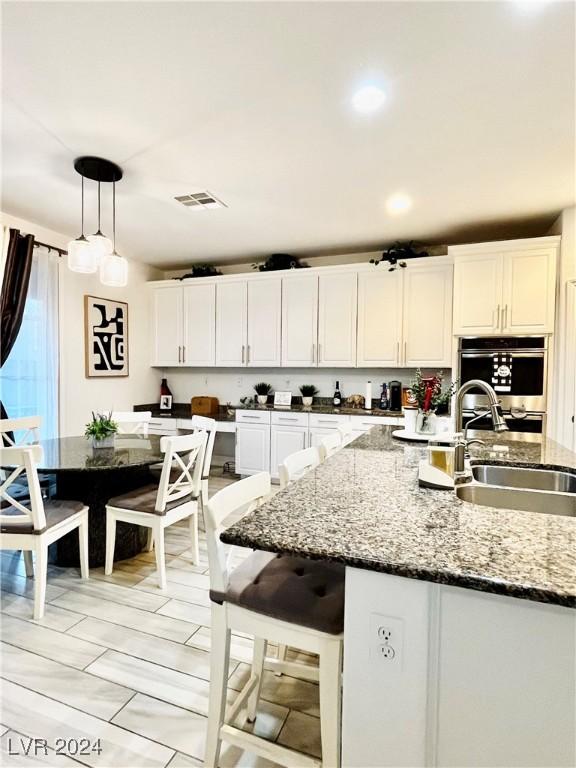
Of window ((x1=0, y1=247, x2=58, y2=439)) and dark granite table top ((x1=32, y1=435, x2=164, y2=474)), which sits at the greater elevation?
window ((x1=0, y1=247, x2=58, y2=439))

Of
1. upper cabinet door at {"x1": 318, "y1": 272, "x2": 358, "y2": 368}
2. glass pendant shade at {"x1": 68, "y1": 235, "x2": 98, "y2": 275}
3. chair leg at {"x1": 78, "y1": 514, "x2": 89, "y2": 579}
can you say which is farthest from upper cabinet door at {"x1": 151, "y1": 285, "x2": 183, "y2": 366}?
chair leg at {"x1": 78, "y1": 514, "x2": 89, "y2": 579}

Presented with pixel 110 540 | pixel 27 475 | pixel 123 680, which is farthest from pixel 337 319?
pixel 123 680

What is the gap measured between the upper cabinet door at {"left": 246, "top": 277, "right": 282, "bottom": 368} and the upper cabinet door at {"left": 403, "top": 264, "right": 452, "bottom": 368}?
150cm

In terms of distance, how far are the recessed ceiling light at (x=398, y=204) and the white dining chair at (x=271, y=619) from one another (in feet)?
9.04

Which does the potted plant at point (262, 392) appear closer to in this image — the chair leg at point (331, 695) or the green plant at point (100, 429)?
the green plant at point (100, 429)

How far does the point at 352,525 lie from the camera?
1067 mm

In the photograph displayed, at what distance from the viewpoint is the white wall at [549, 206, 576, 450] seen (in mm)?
3336

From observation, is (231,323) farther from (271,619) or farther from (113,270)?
(271,619)

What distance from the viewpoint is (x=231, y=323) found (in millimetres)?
5055

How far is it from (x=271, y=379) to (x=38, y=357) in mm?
2627

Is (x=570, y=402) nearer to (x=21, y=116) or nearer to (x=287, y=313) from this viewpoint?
(x=287, y=313)

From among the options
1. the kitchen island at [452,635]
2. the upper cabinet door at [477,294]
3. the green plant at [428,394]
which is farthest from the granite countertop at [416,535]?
the upper cabinet door at [477,294]

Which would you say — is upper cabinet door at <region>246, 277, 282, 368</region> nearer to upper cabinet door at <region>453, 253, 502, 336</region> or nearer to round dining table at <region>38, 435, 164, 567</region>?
upper cabinet door at <region>453, 253, 502, 336</region>

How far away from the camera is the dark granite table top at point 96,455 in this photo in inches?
91.5
